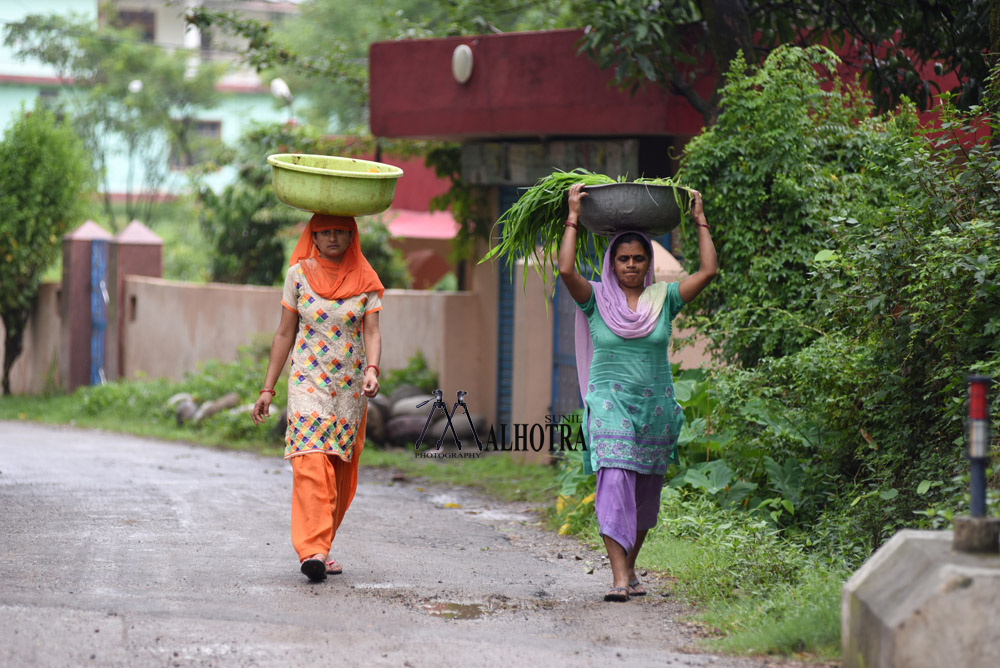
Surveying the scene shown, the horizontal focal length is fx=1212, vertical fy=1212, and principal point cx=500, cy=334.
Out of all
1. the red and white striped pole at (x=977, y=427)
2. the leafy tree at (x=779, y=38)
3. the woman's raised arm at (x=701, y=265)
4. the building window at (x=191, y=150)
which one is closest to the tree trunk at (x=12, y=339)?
the leafy tree at (x=779, y=38)

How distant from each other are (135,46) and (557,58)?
23.8 metres

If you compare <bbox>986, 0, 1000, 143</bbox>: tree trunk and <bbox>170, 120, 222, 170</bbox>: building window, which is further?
<bbox>170, 120, 222, 170</bbox>: building window

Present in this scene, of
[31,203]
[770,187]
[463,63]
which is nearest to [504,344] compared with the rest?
[463,63]

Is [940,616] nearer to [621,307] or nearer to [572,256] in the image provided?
[621,307]

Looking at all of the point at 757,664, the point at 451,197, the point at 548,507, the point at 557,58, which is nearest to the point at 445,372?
the point at 451,197

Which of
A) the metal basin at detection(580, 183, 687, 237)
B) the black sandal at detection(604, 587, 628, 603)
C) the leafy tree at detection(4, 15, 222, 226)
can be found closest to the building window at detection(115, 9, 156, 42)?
the leafy tree at detection(4, 15, 222, 226)

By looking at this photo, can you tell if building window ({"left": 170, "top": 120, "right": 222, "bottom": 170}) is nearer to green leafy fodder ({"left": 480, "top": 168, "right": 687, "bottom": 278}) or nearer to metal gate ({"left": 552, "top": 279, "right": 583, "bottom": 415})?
metal gate ({"left": 552, "top": 279, "right": 583, "bottom": 415})

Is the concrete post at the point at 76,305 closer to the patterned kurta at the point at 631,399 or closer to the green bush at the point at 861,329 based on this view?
the green bush at the point at 861,329

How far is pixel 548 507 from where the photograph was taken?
27.9 ft

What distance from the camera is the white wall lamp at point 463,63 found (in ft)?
38.1

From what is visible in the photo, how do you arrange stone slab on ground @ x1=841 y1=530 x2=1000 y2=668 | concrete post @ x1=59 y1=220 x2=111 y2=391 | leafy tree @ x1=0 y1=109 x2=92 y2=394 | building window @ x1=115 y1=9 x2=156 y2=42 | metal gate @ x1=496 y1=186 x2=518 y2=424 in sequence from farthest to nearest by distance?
building window @ x1=115 y1=9 x2=156 y2=42 < concrete post @ x1=59 y1=220 x2=111 y2=391 < leafy tree @ x1=0 y1=109 x2=92 y2=394 < metal gate @ x1=496 y1=186 x2=518 y2=424 < stone slab on ground @ x1=841 y1=530 x2=1000 y2=668

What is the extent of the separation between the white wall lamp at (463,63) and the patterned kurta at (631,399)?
258 inches

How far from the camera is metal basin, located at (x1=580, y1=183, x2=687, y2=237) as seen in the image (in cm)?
545

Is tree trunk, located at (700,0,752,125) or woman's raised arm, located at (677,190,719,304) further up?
tree trunk, located at (700,0,752,125)
